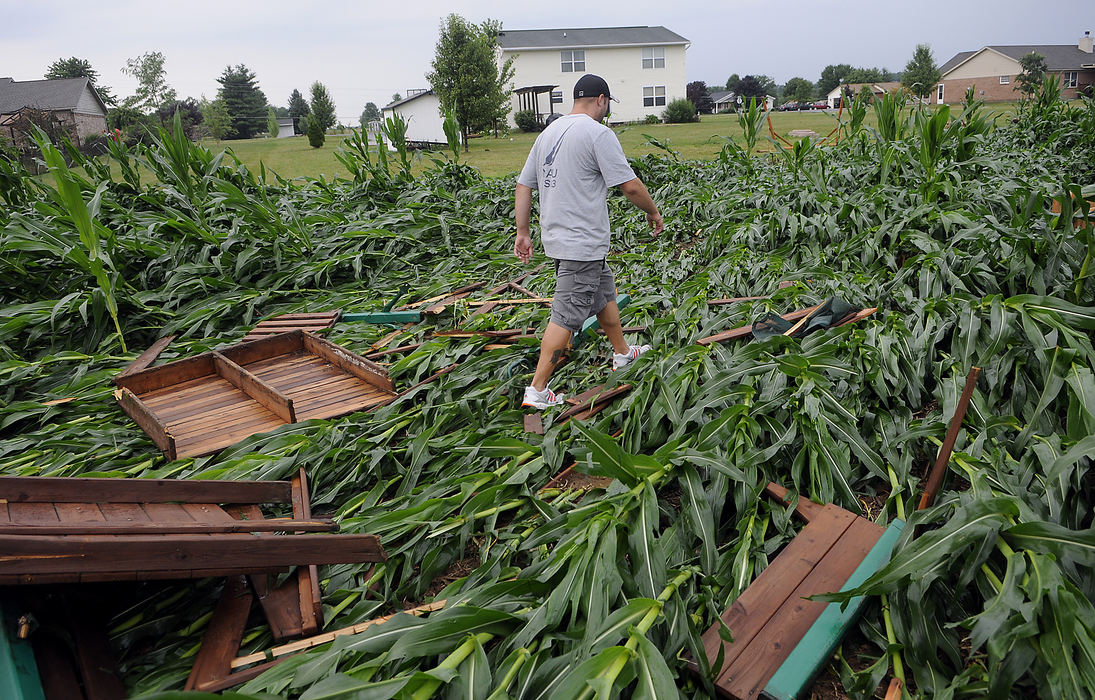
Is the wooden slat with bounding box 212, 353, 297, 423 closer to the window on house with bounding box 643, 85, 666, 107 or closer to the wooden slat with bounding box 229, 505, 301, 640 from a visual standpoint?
the wooden slat with bounding box 229, 505, 301, 640

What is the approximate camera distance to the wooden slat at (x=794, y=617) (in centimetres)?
176

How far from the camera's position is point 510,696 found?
1696 mm

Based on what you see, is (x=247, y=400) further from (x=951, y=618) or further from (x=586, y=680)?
(x=951, y=618)

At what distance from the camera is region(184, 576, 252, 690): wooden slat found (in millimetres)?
1968

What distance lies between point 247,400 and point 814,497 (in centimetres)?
346

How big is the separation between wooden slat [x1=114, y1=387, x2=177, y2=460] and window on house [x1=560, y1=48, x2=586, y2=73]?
41.1 m

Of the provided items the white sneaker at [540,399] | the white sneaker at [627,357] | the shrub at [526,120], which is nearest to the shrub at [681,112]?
the shrub at [526,120]

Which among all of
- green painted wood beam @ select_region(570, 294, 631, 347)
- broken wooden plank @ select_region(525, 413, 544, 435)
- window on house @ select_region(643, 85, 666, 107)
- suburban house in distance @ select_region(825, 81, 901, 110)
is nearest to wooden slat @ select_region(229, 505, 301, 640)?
broken wooden plank @ select_region(525, 413, 544, 435)

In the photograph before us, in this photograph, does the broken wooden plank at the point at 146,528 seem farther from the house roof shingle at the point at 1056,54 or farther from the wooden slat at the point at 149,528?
the house roof shingle at the point at 1056,54

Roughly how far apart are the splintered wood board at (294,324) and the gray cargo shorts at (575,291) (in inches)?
101

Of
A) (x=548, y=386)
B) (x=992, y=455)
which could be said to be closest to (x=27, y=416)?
(x=548, y=386)

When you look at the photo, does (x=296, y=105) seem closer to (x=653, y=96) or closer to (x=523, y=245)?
(x=653, y=96)

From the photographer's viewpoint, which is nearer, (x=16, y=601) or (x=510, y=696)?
(x=510, y=696)

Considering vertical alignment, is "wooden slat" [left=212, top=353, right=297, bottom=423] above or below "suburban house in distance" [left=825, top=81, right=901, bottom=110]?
below
